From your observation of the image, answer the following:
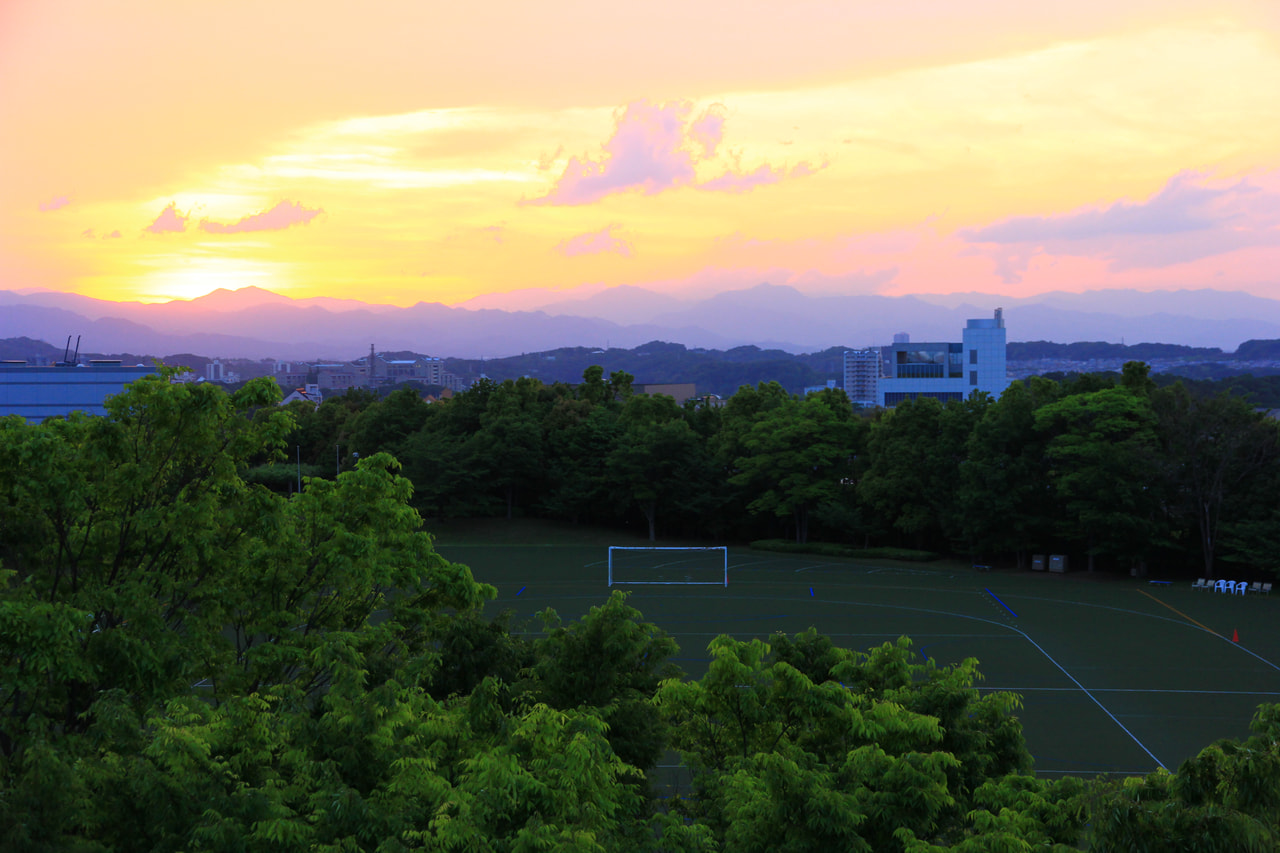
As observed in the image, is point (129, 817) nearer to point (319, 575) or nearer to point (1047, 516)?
point (319, 575)

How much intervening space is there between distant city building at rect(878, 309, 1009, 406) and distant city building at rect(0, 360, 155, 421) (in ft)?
285

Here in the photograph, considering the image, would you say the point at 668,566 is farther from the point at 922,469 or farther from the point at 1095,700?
the point at 1095,700

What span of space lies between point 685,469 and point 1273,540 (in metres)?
32.3

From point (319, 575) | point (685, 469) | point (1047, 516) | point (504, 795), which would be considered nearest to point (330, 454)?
point (685, 469)

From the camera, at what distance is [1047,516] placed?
5022 centimetres

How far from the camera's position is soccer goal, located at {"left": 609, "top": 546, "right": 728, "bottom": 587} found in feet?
155

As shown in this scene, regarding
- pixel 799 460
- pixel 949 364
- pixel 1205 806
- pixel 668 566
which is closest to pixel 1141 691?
pixel 1205 806

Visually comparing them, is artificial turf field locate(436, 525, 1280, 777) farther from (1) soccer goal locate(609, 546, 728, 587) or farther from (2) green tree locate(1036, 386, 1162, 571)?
(2) green tree locate(1036, 386, 1162, 571)

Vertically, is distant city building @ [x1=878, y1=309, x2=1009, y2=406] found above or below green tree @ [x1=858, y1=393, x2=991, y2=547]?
above

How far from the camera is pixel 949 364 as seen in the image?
121 metres

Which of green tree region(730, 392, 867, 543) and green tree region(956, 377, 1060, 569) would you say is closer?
green tree region(956, 377, 1060, 569)

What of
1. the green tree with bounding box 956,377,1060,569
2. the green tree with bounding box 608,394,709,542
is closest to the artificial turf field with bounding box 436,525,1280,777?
the green tree with bounding box 956,377,1060,569

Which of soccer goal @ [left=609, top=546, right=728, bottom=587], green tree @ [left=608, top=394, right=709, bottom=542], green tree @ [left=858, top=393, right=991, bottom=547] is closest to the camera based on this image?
soccer goal @ [left=609, top=546, right=728, bottom=587]

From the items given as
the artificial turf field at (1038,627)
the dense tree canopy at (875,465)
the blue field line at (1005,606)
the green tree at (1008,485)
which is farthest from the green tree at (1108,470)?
the blue field line at (1005,606)
